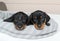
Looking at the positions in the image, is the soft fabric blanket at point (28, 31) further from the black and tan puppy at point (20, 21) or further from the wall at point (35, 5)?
the wall at point (35, 5)

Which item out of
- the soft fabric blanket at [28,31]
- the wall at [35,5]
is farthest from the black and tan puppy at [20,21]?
the wall at [35,5]

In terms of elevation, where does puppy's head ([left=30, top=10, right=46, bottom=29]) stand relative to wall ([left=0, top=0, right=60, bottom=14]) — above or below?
below

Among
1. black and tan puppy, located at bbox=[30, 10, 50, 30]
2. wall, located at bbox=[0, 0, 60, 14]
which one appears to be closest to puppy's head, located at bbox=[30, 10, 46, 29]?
black and tan puppy, located at bbox=[30, 10, 50, 30]

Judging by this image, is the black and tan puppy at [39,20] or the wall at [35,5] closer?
the black and tan puppy at [39,20]

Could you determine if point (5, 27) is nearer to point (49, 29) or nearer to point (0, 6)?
point (49, 29)

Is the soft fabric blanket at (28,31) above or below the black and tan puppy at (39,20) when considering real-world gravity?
below

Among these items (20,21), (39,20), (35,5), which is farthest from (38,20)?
(35,5)

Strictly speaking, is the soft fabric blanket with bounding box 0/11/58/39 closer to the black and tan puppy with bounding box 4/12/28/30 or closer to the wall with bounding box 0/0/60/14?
the black and tan puppy with bounding box 4/12/28/30

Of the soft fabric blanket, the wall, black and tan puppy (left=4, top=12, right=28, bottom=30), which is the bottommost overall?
the soft fabric blanket

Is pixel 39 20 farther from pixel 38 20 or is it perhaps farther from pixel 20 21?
pixel 20 21
